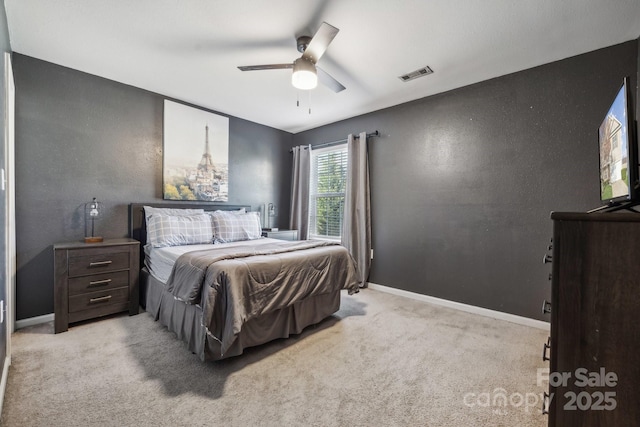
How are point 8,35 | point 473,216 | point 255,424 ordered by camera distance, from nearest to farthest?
1. point 255,424
2. point 8,35
3. point 473,216

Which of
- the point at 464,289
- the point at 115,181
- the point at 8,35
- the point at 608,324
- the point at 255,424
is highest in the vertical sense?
the point at 8,35

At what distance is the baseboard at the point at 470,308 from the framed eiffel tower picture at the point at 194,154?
2.71 meters

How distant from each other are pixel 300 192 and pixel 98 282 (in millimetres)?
2939

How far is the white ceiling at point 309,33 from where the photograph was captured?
190 centimetres

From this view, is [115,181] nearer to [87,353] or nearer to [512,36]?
[87,353]

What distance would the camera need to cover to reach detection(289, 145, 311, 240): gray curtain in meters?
4.64

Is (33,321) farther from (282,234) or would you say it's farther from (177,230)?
(282,234)

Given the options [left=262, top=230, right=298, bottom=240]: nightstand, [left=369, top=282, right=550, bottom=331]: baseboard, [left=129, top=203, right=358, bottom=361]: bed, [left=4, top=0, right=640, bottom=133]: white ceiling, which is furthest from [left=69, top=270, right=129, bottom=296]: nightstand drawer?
[left=369, top=282, right=550, bottom=331]: baseboard

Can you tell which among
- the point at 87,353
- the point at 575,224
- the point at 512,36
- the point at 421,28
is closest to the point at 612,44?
the point at 512,36

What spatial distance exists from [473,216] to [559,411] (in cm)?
230

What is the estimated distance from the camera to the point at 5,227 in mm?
1723

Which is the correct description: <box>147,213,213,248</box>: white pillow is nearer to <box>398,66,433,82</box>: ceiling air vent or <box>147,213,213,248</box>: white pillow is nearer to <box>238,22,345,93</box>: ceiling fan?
<box>238,22,345,93</box>: ceiling fan

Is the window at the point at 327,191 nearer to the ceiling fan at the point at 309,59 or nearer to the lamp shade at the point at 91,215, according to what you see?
the ceiling fan at the point at 309,59

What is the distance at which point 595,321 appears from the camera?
0.93m
